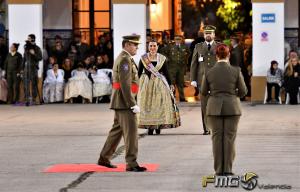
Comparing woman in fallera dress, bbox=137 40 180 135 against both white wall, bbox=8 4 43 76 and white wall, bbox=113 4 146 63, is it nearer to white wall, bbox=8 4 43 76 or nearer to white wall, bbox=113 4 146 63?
white wall, bbox=113 4 146 63

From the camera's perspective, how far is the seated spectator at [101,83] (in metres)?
28.8

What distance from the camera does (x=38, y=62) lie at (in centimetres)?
2894

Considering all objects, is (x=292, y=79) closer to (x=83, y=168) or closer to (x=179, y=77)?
(x=179, y=77)

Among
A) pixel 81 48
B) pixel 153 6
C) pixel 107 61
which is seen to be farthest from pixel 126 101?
pixel 153 6

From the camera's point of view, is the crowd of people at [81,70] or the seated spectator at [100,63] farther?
the seated spectator at [100,63]

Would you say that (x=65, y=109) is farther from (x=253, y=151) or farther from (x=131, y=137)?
(x=131, y=137)

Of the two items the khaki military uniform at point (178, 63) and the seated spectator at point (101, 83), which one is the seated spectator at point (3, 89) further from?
the khaki military uniform at point (178, 63)

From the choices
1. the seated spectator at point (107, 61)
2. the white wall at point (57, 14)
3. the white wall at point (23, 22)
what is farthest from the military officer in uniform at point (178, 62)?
the white wall at point (57, 14)

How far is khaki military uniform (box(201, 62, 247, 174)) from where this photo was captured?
1272cm

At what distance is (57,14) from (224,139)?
2052 centimetres

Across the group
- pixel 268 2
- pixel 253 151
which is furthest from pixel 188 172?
pixel 268 2

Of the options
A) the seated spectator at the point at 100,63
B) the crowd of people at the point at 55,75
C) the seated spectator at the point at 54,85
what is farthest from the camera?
the seated spectator at the point at 100,63

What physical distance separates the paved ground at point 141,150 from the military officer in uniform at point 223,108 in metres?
Answer: 0.44

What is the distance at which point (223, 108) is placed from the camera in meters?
12.7
